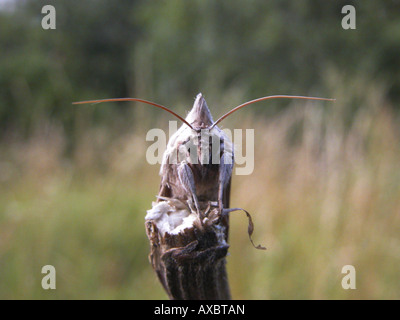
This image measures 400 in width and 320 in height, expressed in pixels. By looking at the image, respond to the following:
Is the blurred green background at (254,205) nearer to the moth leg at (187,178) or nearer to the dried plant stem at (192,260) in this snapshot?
the dried plant stem at (192,260)

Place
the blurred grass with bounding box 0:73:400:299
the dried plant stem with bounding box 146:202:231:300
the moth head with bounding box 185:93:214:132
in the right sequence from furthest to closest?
the blurred grass with bounding box 0:73:400:299 < the moth head with bounding box 185:93:214:132 < the dried plant stem with bounding box 146:202:231:300

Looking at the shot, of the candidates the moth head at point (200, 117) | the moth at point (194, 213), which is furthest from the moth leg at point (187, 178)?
the moth head at point (200, 117)

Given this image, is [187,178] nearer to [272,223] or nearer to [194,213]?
[194,213]

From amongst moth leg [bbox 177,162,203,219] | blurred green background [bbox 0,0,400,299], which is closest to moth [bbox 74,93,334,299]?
moth leg [bbox 177,162,203,219]

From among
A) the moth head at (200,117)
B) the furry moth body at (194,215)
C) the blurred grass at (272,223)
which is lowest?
the blurred grass at (272,223)

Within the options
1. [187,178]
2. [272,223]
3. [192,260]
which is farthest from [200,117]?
[272,223]

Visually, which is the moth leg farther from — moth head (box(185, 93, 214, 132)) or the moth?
moth head (box(185, 93, 214, 132))
